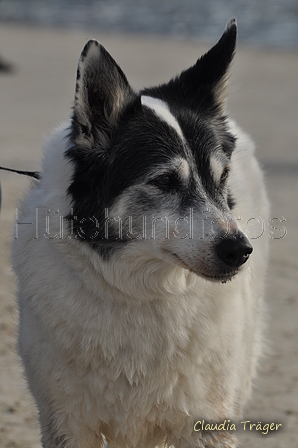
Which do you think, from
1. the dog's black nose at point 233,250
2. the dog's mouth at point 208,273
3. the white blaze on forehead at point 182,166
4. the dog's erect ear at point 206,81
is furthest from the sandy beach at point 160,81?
the dog's black nose at point 233,250

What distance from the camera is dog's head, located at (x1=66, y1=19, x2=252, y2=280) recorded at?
281cm

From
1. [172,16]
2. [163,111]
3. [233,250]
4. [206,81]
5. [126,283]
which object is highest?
[172,16]

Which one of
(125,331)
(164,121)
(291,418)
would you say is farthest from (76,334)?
(291,418)

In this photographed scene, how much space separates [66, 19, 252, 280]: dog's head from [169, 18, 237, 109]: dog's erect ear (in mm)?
61

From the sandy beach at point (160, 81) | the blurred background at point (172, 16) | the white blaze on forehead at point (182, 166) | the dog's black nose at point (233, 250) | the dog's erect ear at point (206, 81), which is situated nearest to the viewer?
the dog's black nose at point (233, 250)

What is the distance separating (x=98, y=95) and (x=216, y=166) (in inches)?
24.1

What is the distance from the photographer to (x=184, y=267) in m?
2.86

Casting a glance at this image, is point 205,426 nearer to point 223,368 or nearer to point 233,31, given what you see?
point 223,368

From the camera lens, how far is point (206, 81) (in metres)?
3.24

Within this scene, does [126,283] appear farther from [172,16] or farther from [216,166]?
[172,16]

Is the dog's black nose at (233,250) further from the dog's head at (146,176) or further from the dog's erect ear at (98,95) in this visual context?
the dog's erect ear at (98,95)

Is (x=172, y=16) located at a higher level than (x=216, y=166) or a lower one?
higher

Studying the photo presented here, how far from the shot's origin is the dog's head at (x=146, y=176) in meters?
2.81

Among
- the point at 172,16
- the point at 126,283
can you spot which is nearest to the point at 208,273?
the point at 126,283
